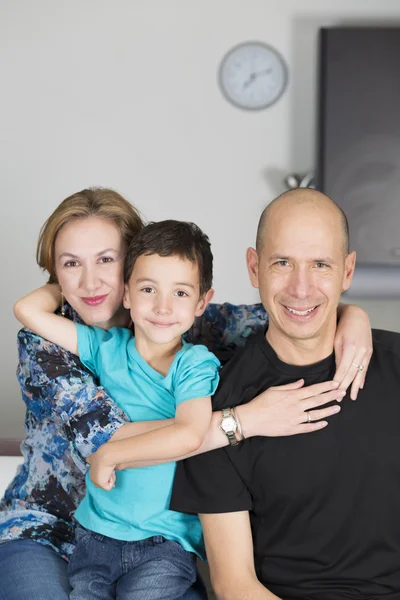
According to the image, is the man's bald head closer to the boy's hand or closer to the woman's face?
the woman's face

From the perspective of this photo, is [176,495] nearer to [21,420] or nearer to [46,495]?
[46,495]

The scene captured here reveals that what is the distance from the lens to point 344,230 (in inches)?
72.0

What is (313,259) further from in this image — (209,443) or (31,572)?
(31,572)


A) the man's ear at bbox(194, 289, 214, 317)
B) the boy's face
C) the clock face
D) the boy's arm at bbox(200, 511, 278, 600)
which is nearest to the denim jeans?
the boy's arm at bbox(200, 511, 278, 600)

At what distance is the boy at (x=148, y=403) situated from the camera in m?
1.68

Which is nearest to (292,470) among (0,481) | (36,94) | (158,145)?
(0,481)

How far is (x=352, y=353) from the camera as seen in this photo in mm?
1782

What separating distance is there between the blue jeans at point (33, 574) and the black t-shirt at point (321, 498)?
22cm

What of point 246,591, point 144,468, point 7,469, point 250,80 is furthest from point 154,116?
point 246,591

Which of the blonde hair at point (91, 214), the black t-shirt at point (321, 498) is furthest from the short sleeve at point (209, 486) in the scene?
the blonde hair at point (91, 214)

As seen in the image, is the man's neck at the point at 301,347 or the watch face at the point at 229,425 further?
the man's neck at the point at 301,347

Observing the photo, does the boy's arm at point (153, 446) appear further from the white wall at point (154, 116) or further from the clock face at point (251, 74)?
the clock face at point (251, 74)

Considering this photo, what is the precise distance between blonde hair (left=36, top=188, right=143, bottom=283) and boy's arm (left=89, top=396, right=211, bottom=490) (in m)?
0.56

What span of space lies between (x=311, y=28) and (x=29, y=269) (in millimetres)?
2404
